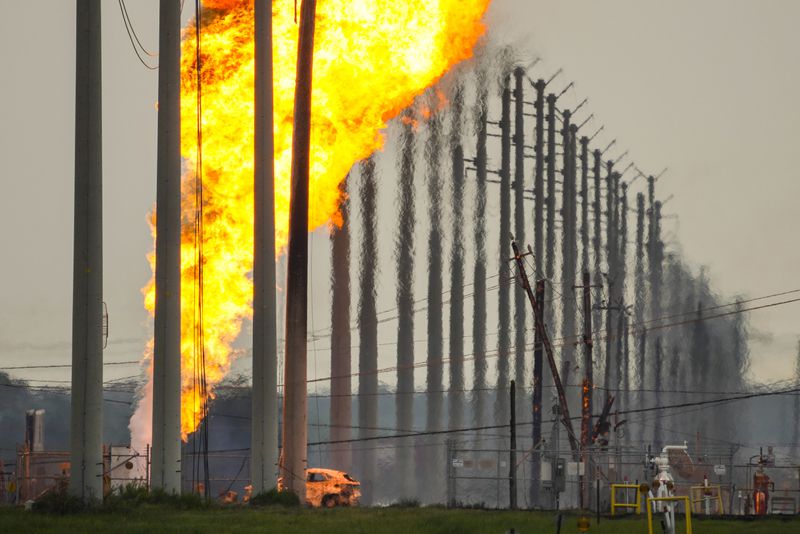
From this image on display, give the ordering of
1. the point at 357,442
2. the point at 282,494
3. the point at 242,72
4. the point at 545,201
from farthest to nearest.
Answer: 1. the point at 545,201
2. the point at 357,442
3. the point at 242,72
4. the point at 282,494

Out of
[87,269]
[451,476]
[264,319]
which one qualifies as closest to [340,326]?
[451,476]

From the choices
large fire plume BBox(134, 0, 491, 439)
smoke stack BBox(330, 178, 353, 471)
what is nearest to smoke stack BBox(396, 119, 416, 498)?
smoke stack BBox(330, 178, 353, 471)

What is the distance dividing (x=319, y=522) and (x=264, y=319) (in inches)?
463

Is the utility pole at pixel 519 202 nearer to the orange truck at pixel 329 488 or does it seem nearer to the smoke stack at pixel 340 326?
the smoke stack at pixel 340 326

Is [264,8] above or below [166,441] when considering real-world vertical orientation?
above

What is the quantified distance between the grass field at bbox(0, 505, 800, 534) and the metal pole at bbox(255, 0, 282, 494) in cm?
509

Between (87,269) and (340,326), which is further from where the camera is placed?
(340,326)

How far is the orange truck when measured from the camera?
62000mm

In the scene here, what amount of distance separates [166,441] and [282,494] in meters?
5.56

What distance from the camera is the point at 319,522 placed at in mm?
35844

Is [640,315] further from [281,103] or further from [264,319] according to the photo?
[264,319]

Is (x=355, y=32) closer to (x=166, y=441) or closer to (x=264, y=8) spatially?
(x=264, y=8)

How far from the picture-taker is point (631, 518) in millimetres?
40562

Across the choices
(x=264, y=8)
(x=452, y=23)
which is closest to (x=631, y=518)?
(x=264, y=8)
